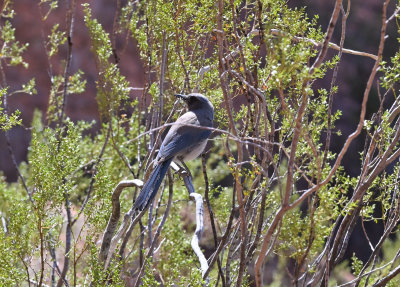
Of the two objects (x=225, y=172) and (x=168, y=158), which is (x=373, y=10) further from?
(x=168, y=158)

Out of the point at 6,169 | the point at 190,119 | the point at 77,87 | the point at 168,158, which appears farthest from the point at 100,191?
the point at 6,169

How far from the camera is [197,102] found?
324 centimetres

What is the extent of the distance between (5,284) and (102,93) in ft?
4.00

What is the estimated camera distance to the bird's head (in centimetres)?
312

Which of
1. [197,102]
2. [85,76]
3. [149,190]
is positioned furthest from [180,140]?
[85,76]

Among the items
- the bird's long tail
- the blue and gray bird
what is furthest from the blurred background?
the bird's long tail

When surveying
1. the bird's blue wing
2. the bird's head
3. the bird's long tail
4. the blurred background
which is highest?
the blurred background

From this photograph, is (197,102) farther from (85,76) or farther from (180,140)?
(85,76)

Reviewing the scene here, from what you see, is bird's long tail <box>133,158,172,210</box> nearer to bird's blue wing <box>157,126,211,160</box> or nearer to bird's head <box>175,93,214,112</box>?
bird's blue wing <box>157,126,211,160</box>

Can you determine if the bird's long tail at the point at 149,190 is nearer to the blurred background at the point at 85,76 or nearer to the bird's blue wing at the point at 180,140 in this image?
the bird's blue wing at the point at 180,140

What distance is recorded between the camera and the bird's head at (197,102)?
3117 millimetres

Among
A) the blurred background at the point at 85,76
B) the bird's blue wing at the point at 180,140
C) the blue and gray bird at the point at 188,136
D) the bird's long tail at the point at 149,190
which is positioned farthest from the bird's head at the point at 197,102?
the blurred background at the point at 85,76

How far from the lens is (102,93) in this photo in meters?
3.37

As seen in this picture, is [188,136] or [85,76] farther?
[85,76]
